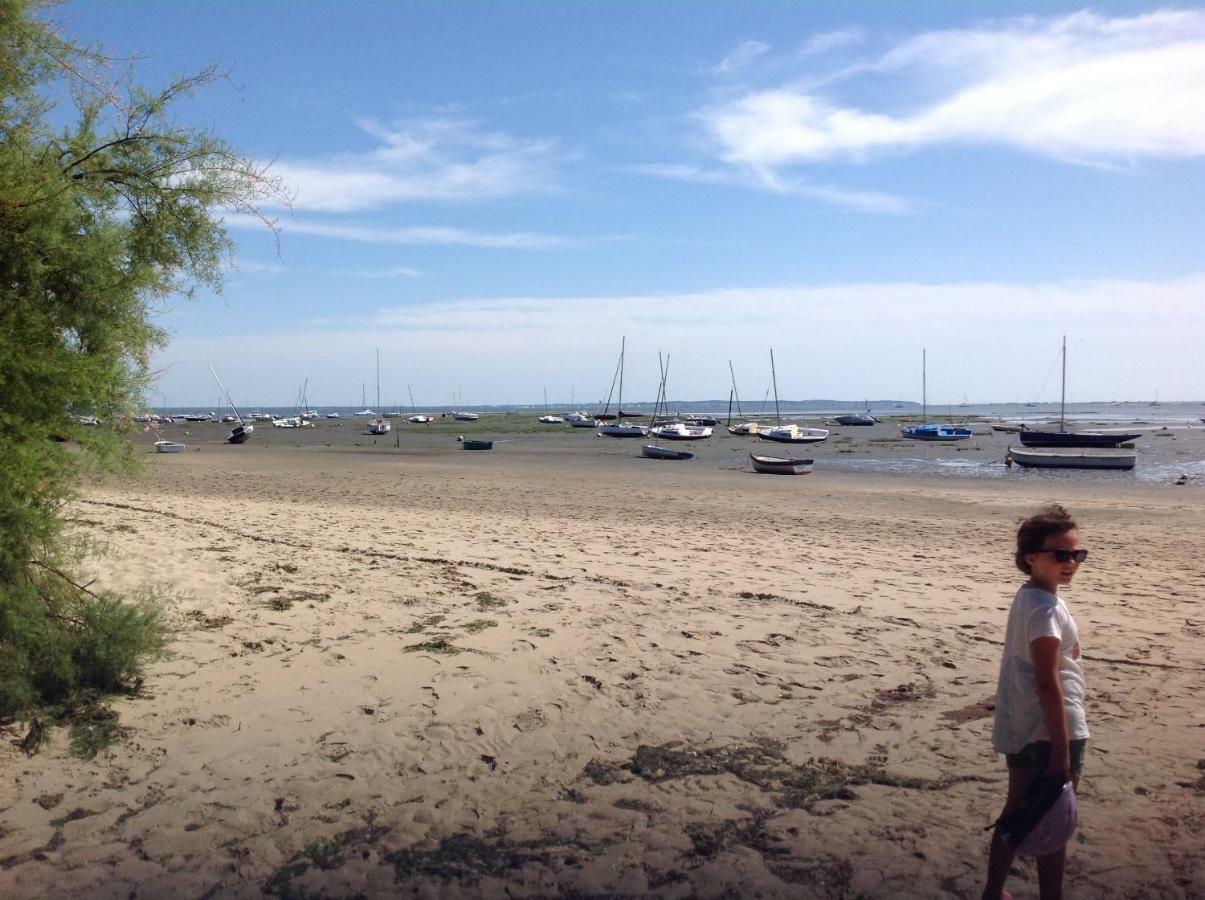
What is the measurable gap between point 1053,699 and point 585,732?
3118 mm

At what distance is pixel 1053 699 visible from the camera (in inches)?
136

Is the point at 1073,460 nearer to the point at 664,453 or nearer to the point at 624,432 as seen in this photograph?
the point at 664,453

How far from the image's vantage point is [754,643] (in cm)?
769

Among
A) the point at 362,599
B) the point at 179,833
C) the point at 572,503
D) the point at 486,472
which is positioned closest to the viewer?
the point at 179,833

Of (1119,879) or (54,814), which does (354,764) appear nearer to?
(54,814)

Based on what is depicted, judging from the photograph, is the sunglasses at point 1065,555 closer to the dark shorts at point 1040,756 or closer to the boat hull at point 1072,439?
the dark shorts at point 1040,756

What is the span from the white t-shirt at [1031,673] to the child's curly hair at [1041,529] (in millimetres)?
159

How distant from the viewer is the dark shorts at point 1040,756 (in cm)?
361

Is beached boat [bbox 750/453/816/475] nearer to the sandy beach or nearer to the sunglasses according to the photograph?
the sandy beach

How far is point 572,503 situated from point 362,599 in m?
12.4

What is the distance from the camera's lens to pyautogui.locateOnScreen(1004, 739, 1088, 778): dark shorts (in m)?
3.61

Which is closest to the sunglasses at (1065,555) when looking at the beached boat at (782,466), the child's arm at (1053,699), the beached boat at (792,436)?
the child's arm at (1053,699)

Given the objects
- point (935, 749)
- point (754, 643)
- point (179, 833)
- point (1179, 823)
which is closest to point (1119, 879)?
point (1179, 823)

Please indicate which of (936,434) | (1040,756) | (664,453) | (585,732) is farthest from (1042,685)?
(936,434)
